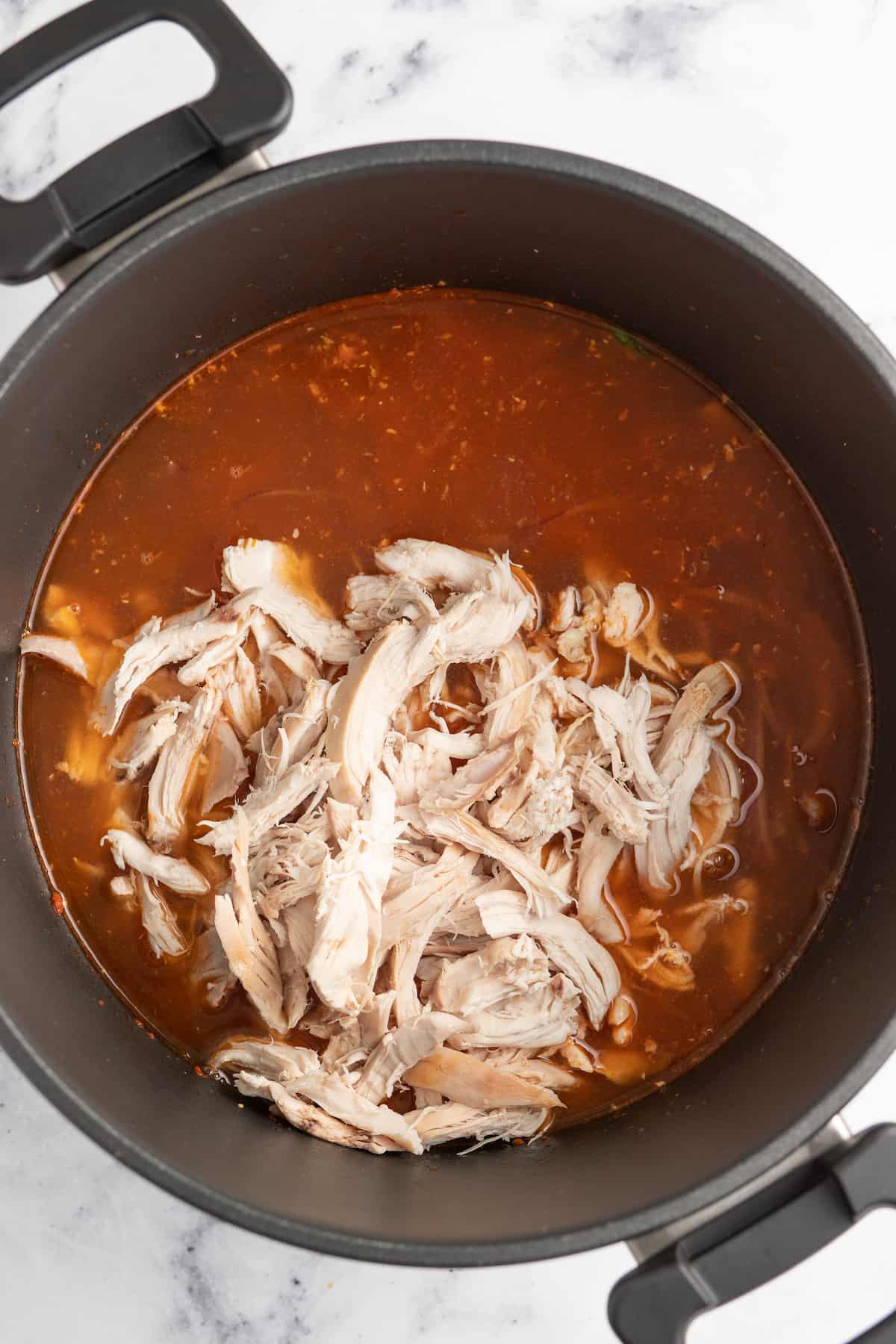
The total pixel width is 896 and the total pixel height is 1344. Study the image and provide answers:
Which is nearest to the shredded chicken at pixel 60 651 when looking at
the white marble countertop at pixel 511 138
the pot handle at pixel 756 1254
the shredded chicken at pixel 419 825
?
the shredded chicken at pixel 419 825

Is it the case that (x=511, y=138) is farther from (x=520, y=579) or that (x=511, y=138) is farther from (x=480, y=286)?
(x=520, y=579)

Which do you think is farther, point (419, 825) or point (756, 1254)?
point (419, 825)

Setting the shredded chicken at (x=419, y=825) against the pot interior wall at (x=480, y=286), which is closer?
the pot interior wall at (x=480, y=286)

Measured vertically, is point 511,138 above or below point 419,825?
above

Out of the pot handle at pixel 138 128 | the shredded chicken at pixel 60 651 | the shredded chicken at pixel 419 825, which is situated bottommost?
the shredded chicken at pixel 419 825

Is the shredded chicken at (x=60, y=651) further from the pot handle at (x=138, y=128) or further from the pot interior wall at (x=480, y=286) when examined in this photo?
the pot handle at (x=138, y=128)

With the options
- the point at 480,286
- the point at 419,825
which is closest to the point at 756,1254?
the point at 419,825

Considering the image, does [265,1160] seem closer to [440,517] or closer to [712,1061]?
[712,1061]
